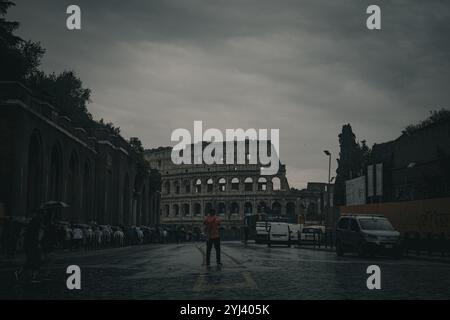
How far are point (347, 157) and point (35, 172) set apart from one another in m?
63.0

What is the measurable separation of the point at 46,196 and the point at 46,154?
2598 mm

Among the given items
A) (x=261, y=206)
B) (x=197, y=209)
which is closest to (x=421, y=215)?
(x=261, y=206)

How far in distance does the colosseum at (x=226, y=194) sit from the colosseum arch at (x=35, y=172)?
66.8 meters

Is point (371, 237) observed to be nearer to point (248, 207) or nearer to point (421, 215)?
point (421, 215)

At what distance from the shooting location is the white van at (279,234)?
45.1 m

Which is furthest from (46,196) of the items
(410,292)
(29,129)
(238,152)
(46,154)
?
(238,152)

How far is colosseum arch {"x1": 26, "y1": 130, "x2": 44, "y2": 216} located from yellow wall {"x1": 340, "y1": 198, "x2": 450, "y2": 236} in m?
21.0

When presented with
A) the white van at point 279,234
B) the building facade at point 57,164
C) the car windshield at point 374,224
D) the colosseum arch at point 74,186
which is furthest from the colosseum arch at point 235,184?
the car windshield at point 374,224

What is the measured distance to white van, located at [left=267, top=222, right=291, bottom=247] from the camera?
148 feet

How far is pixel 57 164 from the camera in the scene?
41.7 m

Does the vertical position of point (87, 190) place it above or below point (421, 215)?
above

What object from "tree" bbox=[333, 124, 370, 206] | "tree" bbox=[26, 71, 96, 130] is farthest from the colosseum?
"tree" bbox=[26, 71, 96, 130]

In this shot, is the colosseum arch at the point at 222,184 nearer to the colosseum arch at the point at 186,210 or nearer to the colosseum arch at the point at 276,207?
the colosseum arch at the point at 186,210

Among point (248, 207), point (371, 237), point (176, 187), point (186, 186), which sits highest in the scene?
point (186, 186)
